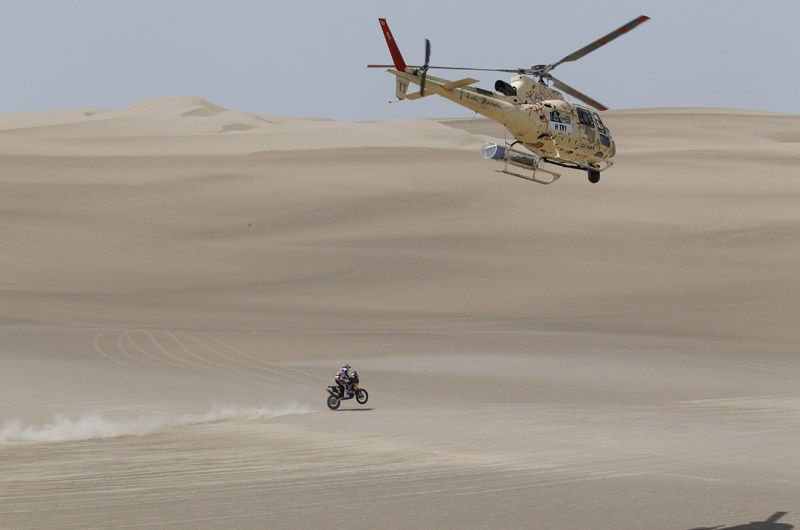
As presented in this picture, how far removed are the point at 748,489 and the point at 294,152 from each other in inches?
2569

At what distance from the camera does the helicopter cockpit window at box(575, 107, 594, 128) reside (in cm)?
2466

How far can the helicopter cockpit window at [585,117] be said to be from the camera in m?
24.7

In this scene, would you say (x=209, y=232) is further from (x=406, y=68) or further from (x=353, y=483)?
(x=353, y=483)

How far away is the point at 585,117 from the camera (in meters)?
24.8

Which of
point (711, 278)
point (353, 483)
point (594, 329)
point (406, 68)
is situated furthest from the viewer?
point (711, 278)

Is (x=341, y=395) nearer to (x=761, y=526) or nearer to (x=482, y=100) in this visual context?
(x=482, y=100)

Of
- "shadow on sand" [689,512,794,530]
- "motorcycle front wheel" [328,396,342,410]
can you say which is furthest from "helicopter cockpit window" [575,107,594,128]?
"shadow on sand" [689,512,794,530]

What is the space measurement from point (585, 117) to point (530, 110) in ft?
5.31

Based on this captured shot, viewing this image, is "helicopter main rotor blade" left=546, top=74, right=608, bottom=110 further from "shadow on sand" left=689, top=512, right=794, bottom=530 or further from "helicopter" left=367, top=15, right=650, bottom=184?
"shadow on sand" left=689, top=512, right=794, bottom=530

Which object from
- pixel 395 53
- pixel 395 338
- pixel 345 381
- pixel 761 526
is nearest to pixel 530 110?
pixel 395 53

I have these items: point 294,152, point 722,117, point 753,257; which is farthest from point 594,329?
point 722,117

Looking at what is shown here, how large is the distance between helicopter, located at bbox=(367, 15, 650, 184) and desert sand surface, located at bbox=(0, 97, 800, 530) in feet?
16.0

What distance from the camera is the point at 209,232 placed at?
187 ft

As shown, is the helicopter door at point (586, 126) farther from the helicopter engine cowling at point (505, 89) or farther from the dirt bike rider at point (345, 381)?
the dirt bike rider at point (345, 381)
